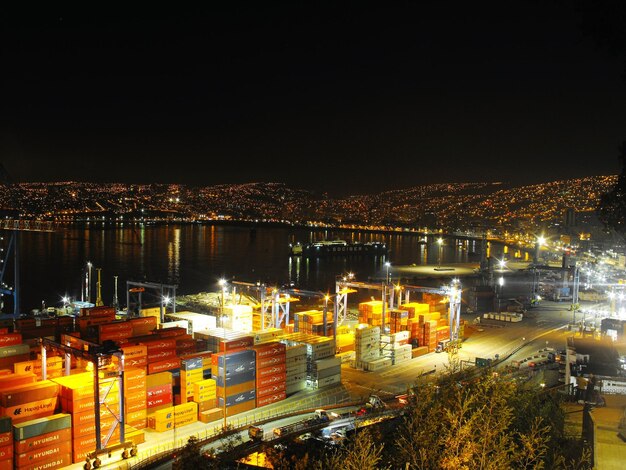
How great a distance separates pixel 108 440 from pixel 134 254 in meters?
68.7

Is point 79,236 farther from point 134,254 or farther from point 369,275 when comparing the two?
point 369,275

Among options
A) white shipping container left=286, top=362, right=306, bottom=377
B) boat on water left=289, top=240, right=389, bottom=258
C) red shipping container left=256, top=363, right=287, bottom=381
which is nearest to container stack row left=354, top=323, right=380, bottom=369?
white shipping container left=286, top=362, right=306, bottom=377

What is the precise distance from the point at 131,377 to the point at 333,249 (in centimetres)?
8414

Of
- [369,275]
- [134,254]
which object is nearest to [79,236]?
[134,254]

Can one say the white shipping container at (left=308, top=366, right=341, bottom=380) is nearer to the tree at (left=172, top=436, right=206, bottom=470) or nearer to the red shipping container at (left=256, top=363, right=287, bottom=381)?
the red shipping container at (left=256, top=363, right=287, bottom=381)

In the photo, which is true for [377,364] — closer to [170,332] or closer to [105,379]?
[170,332]

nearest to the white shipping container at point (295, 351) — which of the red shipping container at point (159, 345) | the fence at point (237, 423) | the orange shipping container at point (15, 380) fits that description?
the fence at point (237, 423)

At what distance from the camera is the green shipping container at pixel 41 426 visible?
40.4ft

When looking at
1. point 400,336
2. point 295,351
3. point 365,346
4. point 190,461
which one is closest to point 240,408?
point 295,351

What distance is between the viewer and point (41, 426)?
12664 mm

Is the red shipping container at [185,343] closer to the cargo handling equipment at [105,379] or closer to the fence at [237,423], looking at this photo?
the fence at [237,423]

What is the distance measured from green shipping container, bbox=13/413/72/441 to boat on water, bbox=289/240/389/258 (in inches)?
3118

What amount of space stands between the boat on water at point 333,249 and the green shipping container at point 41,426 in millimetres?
79206

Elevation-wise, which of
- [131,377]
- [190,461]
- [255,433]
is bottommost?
[255,433]
